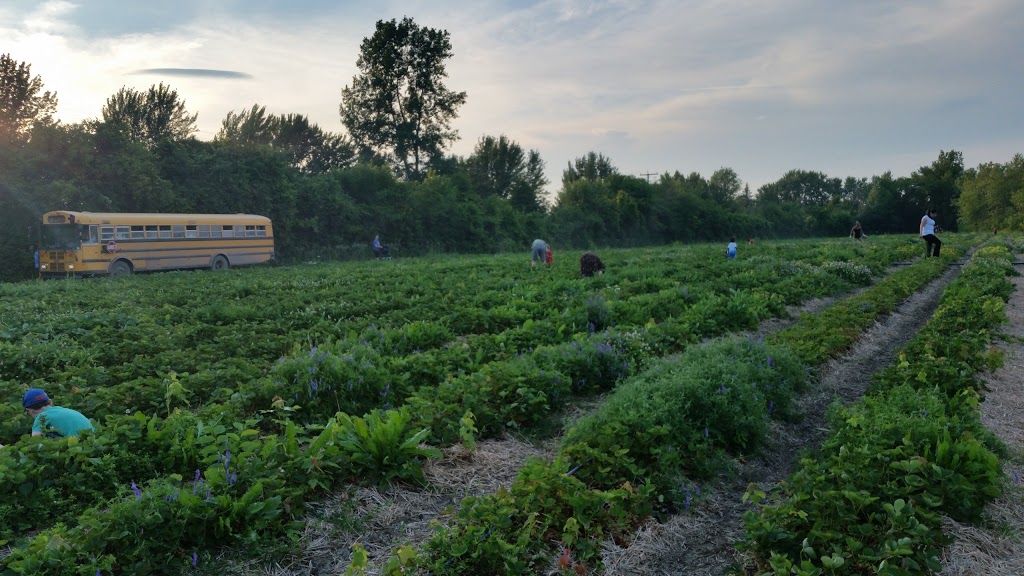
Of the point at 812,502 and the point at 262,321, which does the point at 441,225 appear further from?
the point at 812,502

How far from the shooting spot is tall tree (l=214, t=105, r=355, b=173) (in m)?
61.7

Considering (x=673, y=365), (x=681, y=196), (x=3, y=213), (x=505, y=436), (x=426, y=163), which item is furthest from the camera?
(x=681, y=196)

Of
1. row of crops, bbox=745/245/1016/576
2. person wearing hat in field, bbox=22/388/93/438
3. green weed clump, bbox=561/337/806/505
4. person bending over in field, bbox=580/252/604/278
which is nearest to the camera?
row of crops, bbox=745/245/1016/576

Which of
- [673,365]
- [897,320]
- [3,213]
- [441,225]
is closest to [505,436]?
[673,365]

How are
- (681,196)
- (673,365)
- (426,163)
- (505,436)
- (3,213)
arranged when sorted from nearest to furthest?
(505,436) < (673,365) < (3,213) < (426,163) < (681,196)

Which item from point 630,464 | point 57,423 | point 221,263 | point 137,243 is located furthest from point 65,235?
point 630,464

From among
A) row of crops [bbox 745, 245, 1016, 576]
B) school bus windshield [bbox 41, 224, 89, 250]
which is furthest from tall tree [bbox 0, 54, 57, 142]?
row of crops [bbox 745, 245, 1016, 576]

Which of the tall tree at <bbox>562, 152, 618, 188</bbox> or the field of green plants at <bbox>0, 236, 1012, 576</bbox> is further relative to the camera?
the tall tree at <bbox>562, 152, 618, 188</bbox>

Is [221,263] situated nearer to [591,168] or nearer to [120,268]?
[120,268]

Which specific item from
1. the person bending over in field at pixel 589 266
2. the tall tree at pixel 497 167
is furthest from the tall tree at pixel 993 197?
the person bending over in field at pixel 589 266

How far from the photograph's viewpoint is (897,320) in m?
13.3

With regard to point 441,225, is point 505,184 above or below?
above

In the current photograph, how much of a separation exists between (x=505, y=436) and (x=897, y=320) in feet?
33.9

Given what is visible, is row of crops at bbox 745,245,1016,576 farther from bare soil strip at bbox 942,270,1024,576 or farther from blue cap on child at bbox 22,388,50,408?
blue cap on child at bbox 22,388,50,408
